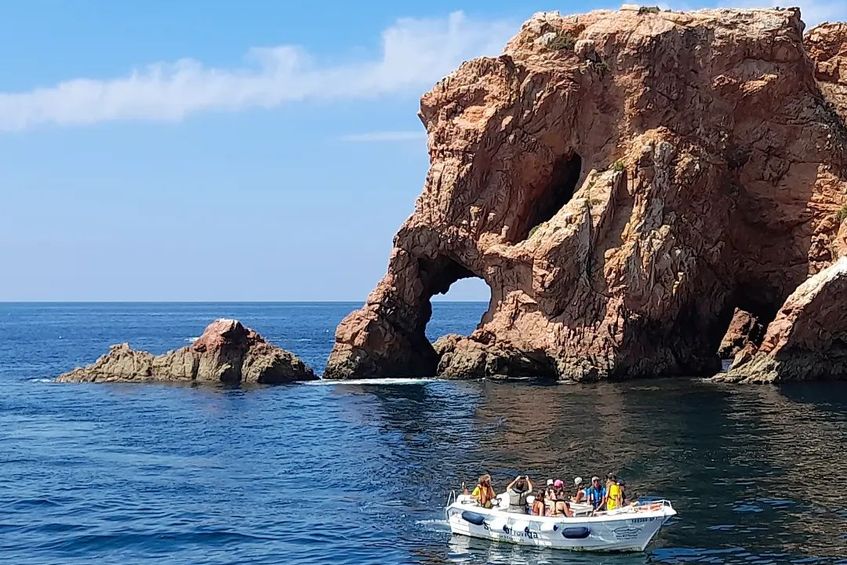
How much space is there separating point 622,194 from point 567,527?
1589 inches

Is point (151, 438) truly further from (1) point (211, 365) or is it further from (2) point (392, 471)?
(1) point (211, 365)

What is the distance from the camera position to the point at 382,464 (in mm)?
43031

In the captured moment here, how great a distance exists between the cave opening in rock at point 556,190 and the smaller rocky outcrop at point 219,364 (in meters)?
20.2

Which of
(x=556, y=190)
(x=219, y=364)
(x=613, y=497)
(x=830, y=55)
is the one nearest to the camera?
(x=613, y=497)

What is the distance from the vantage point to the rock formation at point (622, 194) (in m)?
A: 66.7

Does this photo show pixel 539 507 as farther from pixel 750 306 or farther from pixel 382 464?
Answer: pixel 750 306

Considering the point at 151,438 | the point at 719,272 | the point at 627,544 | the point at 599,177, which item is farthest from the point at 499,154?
the point at 627,544

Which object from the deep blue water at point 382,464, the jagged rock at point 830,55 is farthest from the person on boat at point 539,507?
the jagged rock at point 830,55

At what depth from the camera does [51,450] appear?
4772 cm

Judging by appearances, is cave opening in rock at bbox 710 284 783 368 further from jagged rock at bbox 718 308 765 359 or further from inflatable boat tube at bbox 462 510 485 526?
inflatable boat tube at bbox 462 510 485 526

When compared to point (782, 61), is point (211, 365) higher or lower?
lower

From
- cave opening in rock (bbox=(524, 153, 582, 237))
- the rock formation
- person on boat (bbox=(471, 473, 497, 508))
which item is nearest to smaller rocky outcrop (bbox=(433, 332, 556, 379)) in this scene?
the rock formation

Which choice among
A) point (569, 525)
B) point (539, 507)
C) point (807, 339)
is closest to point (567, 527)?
point (569, 525)

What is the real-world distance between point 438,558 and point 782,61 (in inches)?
1961
